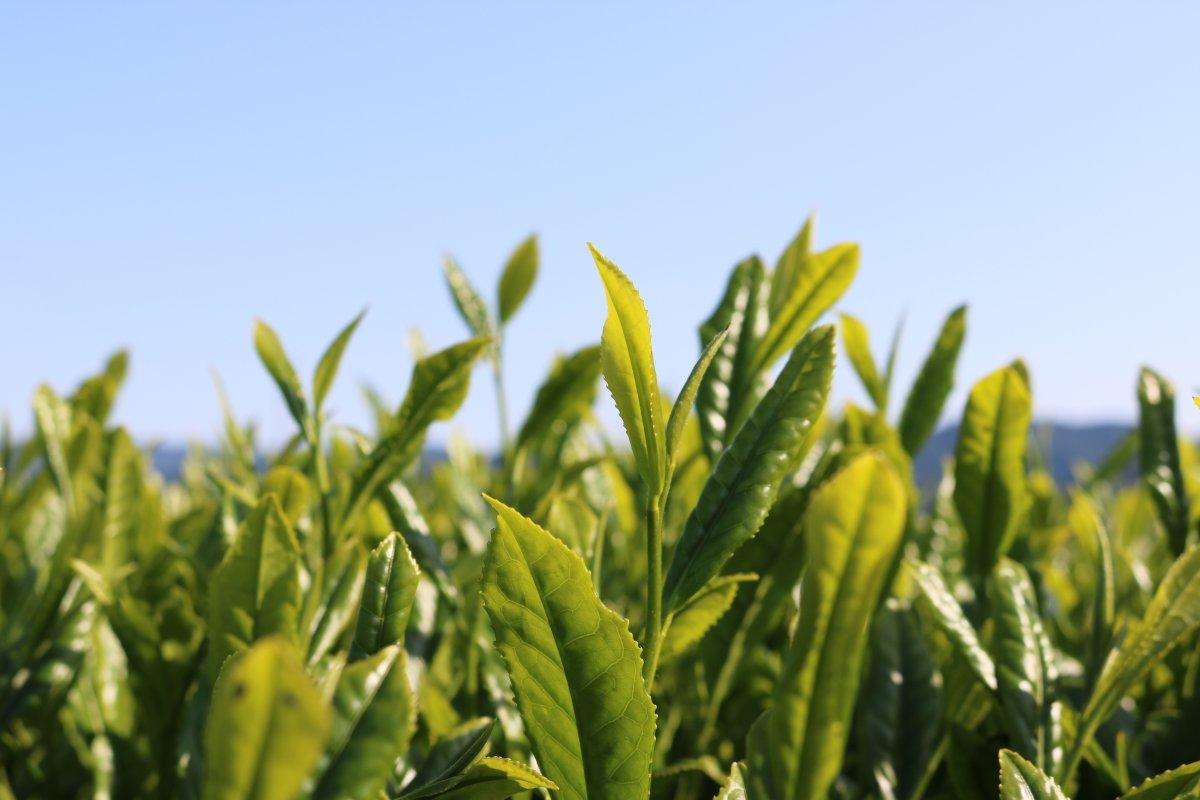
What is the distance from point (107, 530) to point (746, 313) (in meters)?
1.02

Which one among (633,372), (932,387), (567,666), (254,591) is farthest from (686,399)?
(932,387)

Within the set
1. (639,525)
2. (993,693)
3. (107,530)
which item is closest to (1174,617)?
(993,693)

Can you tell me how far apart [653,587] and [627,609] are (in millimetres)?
885

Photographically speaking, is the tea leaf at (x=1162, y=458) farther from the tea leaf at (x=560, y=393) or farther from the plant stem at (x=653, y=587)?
the plant stem at (x=653, y=587)

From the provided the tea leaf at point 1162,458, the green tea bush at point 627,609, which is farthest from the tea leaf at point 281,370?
the tea leaf at point 1162,458

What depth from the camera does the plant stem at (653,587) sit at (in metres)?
0.71

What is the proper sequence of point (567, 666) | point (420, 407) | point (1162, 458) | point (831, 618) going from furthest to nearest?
point (1162, 458) → point (420, 407) → point (567, 666) → point (831, 618)

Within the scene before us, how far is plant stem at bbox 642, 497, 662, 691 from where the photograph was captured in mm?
711

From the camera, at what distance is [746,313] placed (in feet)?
4.01

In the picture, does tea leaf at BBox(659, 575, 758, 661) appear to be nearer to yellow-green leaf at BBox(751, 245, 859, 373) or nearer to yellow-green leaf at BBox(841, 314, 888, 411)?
yellow-green leaf at BBox(751, 245, 859, 373)

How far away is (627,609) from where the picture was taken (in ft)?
5.16

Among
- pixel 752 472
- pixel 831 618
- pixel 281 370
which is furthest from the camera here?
pixel 281 370

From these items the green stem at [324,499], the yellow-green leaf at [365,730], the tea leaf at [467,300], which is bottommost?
the yellow-green leaf at [365,730]

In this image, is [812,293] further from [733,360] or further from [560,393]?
[560,393]
